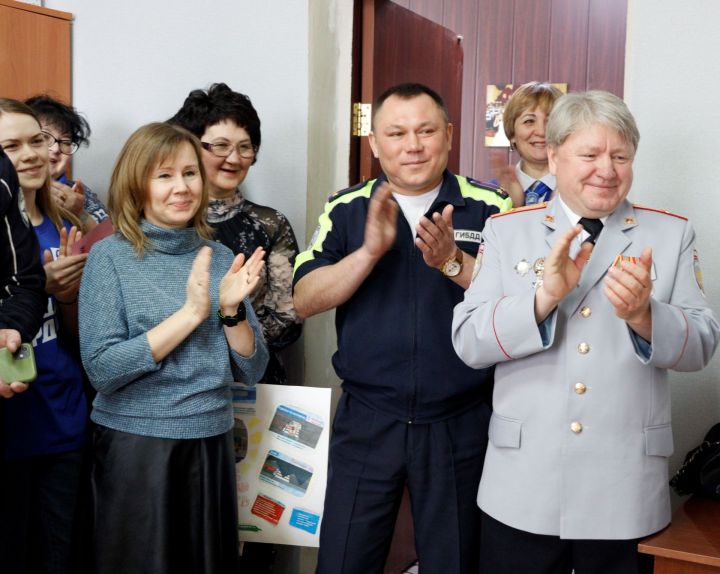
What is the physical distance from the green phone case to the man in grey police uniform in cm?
88

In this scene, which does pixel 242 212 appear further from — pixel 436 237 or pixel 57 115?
pixel 436 237

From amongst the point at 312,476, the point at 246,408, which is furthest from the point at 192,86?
the point at 312,476

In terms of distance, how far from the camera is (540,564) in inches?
65.4

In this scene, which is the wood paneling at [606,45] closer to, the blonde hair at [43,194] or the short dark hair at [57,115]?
the short dark hair at [57,115]

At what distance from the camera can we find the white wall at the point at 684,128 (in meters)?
2.11

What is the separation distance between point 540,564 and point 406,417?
453 millimetres

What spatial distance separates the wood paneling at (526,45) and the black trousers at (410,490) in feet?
9.39

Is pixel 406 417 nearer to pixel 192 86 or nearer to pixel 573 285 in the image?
pixel 573 285

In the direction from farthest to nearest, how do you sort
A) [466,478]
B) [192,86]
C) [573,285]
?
[192,86]
[466,478]
[573,285]

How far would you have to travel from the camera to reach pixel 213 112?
95.3 inches

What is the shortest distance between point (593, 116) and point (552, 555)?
2.92 feet

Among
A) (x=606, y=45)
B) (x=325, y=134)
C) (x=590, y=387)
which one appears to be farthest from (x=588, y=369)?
(x=606, y=45)


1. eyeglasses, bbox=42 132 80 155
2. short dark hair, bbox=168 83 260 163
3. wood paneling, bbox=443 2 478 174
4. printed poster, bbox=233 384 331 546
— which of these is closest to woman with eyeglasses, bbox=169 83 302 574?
A: short dark hair, bbox=168 83 260 163

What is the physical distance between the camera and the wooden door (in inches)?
112
